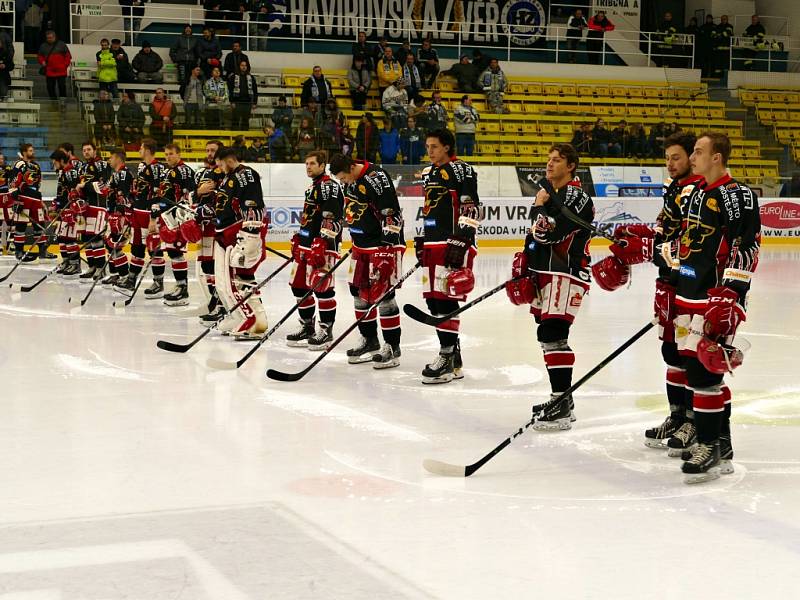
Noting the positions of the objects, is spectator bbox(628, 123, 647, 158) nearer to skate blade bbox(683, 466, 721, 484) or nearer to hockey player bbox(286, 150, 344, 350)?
hockey player bbox(286, 150, 344, 350)

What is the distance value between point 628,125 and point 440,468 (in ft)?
51.9

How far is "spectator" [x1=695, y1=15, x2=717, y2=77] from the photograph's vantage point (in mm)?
24469

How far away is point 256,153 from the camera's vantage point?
635 inches

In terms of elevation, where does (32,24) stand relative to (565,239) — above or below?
above

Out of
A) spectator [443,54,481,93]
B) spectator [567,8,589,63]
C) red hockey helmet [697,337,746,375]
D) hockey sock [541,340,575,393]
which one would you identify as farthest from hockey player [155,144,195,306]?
spectator [567,8,589,63]

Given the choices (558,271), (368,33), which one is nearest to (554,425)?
(558,271)

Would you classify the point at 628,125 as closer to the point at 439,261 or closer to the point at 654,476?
the point at 439,261

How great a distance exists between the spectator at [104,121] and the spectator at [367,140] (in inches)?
150

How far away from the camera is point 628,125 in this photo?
19.5m

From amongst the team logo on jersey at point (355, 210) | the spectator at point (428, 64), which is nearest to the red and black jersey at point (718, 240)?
the team logo on jersey at point (355, 210)

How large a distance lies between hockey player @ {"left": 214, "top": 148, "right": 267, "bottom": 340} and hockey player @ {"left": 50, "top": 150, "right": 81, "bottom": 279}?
5.00 metres

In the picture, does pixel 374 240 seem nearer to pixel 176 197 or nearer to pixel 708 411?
pixel 708 411

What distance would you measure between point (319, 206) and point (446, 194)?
4.63 feet

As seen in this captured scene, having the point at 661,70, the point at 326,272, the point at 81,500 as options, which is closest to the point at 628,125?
the point at 661,70
